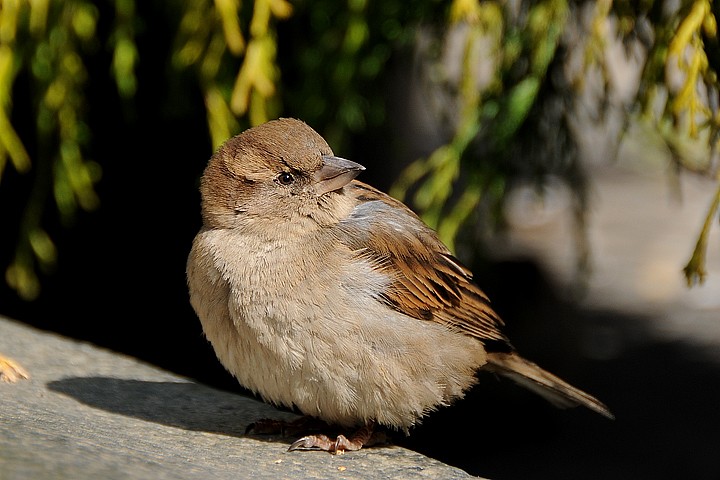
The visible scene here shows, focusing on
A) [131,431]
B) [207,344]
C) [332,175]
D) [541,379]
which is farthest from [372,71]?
[207,344]

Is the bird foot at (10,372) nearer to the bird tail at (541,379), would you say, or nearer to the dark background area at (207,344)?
the bird tail at (541,379)

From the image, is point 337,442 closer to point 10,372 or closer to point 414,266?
point 414,266

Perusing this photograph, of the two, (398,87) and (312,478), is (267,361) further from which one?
(398,87)

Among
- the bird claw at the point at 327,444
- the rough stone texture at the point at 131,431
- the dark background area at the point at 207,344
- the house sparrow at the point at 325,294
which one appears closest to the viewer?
the rough stone texture at the point at 131,431

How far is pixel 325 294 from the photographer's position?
324 centimetres

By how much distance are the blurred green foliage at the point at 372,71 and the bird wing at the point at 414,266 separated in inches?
32.3

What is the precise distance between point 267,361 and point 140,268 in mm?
3917

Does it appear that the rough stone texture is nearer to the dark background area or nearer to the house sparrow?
the house sparrow

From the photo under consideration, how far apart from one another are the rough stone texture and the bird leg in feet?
0.12

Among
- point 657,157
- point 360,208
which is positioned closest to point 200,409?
point 360,208

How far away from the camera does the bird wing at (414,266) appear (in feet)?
11.3

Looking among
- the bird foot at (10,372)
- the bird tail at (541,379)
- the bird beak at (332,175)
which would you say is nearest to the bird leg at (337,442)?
the bird tail at (541,379)

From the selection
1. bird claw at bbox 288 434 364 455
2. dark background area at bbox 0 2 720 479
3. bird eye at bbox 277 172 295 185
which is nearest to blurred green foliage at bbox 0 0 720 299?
dark background area at bbox 0 2 720 479

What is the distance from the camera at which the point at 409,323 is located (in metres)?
3.40
